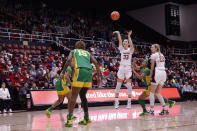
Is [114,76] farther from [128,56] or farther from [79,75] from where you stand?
[79,75]

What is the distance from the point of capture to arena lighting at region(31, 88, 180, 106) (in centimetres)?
1290

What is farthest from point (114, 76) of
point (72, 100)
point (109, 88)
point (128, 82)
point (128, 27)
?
point (128, 27)

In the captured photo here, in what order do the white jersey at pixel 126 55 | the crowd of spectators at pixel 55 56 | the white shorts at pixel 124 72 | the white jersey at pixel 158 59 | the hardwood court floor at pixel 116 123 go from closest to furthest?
the hardwood court floor at pixel 116 123 → the white jersey at pixel 158 59 → the white jersey at pixel 126 55 → the white shorts at pixel 124 72 → the crowd of spectators at pixel 55 56

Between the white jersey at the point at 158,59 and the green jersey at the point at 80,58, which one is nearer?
the green jersey at the point at 80,58

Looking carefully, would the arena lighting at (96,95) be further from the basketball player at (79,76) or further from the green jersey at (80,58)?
the green jersey at (80,58)

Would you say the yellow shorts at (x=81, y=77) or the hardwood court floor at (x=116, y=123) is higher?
the yellow shorts at (x=81, y=77)

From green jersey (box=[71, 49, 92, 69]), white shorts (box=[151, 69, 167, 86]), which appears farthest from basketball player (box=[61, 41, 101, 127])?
white shorts (box=[151, 69, 167, 86])

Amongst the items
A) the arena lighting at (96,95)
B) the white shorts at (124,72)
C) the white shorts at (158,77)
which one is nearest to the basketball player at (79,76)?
the white shorts at (158,77)

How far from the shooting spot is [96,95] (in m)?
14.7

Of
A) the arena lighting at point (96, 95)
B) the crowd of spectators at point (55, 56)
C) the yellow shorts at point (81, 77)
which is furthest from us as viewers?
the crowd of spectators at point (55, 56)

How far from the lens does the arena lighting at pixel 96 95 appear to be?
1290 centimetres

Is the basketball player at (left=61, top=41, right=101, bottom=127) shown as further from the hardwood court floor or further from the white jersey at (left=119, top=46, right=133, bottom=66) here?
the white jersey at (left=119, top=46, right=133, bottom=66)

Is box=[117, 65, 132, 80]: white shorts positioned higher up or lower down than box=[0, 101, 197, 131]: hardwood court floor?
higher up

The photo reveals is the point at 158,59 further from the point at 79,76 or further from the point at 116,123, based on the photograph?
the point at 79,76
